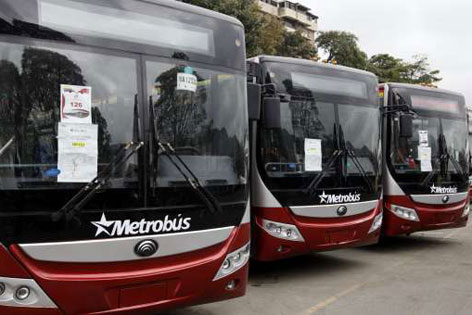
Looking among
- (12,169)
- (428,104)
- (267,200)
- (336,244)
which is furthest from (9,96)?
(428,104)

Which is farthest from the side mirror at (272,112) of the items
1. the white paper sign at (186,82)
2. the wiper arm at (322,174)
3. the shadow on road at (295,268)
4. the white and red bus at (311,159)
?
the shadow on road at (295,268)

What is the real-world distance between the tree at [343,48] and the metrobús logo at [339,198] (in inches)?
1341

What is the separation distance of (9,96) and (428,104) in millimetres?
7307

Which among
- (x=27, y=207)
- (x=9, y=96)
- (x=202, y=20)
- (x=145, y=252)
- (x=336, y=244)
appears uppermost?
(x=202, y=20)

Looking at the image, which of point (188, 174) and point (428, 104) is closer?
point (188, 174)

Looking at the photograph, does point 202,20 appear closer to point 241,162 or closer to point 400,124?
point 241,162

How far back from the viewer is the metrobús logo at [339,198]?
6.55 meters

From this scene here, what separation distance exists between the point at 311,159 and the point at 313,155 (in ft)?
0.20

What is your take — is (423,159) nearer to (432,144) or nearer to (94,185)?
(432,144)

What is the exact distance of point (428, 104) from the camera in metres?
8.94

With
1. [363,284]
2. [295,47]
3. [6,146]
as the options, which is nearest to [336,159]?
[363,284]

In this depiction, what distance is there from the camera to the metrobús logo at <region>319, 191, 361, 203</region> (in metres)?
6.55

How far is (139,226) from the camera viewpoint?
3.88m

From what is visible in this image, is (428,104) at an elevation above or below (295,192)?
above
